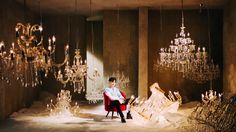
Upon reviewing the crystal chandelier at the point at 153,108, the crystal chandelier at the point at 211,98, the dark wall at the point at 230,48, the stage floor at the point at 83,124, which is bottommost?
the stage floor at the point at 83,124

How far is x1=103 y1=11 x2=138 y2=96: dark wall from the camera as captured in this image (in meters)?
14.0

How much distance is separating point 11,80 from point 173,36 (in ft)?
20.8

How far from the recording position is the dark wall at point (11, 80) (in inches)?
420

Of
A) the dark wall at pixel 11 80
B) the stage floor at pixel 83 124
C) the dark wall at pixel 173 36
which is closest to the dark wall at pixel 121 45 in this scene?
the dark wall at pixel 173 36

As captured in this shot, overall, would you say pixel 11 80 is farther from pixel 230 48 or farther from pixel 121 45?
pixel 230 48

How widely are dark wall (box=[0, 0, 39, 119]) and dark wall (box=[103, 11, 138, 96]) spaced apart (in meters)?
3.06

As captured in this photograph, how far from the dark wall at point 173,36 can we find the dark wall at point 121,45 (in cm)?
64

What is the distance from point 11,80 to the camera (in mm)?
11547

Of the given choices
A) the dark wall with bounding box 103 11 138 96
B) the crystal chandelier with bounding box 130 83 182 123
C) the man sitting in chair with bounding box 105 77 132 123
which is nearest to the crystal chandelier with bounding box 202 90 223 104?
the crystal chandelier with bounding box 130 83 182 123

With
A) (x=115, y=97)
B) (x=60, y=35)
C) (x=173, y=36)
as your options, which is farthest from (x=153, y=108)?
(x=60, y=35)

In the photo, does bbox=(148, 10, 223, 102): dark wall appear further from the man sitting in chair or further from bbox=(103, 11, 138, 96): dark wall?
the man sitting in chair

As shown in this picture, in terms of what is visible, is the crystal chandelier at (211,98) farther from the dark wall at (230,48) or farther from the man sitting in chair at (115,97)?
the man sitting in chair at (115,97)

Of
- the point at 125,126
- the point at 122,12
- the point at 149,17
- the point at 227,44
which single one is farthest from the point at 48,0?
the point at 227,44

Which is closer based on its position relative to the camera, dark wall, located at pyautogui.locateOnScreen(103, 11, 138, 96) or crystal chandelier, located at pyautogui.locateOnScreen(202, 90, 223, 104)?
crystal chandelier, located at pyautogui.locateOnScreen(202, 90, 223, 104)
